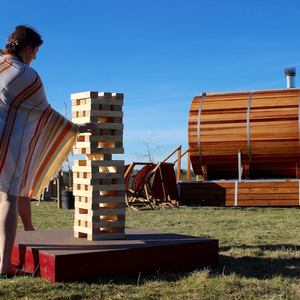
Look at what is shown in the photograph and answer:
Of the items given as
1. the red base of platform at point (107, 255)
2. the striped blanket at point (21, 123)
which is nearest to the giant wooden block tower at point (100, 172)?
the red base of platform at point (107, 255)

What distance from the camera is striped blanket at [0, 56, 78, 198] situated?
2949 mm

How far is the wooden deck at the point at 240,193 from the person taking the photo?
33.2 ft

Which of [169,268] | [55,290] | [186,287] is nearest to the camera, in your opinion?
[55,290]

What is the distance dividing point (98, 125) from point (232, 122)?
752 centimetres

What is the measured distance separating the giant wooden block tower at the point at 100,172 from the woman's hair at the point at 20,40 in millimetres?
657

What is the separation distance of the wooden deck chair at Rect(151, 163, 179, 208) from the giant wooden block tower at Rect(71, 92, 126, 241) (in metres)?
6.50

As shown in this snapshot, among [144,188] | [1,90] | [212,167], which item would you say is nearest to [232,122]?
[212,167]

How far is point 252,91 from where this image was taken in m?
11.9

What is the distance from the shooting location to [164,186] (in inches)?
418

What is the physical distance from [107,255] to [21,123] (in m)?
1.14

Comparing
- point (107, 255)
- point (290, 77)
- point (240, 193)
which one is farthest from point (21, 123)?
point (290, 77)

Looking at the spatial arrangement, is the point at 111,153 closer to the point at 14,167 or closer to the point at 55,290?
the point at 14,167

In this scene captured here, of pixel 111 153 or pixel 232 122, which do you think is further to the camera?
pixel 232 122

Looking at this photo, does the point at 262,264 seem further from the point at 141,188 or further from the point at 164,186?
the point at 164,186
